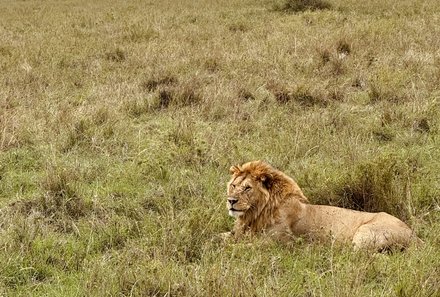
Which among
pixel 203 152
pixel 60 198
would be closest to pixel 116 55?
pixel 203 152

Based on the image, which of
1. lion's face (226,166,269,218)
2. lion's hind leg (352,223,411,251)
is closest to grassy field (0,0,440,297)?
lion's hind leg (352,223,411,251)

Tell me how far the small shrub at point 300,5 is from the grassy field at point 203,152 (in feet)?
18.4

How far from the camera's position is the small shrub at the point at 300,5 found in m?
19.2

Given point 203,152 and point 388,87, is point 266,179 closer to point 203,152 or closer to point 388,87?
point 203,152

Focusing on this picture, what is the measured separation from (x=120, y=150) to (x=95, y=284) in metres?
3.10

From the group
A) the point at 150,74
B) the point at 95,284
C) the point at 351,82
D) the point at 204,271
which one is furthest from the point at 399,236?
the point at 150,74

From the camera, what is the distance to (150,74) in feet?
32.5

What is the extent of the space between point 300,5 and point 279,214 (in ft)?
51.7

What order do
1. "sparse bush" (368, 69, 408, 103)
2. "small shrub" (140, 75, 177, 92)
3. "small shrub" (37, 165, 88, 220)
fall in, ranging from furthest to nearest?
1. "small shrub" (140, 75, 177, 92)
2. "sparse bush" (368, 69, 408, 103)
3. "small shrub" (37, 165, 88, 220)

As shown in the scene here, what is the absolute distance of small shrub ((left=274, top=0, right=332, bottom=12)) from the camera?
63.0 feet

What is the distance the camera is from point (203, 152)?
6168 mm

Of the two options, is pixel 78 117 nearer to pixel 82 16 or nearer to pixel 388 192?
pixel 388 192

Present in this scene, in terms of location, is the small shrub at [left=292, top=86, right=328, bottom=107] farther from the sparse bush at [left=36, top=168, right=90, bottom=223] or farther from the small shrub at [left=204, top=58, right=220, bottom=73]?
the sparse bush at [left=36, top=168, right=90, bottom=223]

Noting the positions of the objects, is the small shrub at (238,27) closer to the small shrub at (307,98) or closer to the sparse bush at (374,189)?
the small shrub at (307,98)
